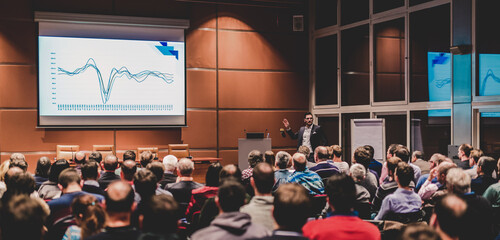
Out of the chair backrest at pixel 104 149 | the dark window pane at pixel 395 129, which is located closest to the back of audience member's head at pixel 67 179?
the chair backrest at pixel 104 149

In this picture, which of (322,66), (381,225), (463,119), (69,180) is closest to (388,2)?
(322,66)

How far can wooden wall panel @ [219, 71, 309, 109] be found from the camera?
9.32 m

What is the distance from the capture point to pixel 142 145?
28.5 ft

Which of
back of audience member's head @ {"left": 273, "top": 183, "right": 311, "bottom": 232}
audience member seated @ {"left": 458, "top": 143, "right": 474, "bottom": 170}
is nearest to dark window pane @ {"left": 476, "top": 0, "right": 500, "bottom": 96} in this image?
audience member seated @ {"left": 458, "top": 143, "right": 474, "bottom": 170}

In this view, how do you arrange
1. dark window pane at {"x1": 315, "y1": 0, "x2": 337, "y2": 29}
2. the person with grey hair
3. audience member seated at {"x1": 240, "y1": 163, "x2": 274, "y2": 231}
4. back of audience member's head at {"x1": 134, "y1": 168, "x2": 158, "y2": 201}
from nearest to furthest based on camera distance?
1. audience member seated at {"x1": 240, "y1": 163, "x2": 274, "y2": 231}
2. back of audience member's head at {"x1": 134, "y1": 168, "x2": 158, "y2": 201}
3. the person with grey hair
4. dark window pane at {"x1": 315, "y1": 0, "x2": 337, "y2": 29}

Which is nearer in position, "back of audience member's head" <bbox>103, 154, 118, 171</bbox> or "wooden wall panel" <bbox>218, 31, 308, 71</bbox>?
"back of audience member's head" <bbox>103, 154, 118, 171</bbox>

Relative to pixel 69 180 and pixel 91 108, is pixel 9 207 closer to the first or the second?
pixel 69 180

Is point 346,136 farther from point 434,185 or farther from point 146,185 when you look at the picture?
point 146,185

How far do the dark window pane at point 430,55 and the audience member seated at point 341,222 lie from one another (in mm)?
5366

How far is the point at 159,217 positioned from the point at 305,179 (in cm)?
234

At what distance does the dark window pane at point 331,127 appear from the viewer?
31.6 ft

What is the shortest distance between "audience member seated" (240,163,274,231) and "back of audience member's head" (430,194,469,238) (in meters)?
1.03

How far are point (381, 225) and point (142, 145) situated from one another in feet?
21.1

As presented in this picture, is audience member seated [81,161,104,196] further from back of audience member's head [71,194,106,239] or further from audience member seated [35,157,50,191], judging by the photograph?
back of audience member's head [71,194,106,239]
